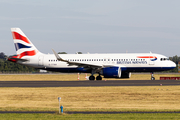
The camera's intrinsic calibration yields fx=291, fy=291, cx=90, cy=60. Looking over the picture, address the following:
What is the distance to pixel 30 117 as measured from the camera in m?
15.4

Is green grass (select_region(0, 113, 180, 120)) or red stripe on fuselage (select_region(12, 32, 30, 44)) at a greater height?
red stripe on fuselage (select_region(12, 32, 30, 44))

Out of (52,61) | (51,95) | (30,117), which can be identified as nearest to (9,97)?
(51,95)

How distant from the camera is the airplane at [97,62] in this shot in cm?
4772

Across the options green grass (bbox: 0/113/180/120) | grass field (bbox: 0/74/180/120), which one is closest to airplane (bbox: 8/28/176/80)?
grass field (bbox: 0/74/180/120)

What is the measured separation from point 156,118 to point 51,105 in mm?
8702

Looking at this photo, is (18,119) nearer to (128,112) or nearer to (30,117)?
(30,117)

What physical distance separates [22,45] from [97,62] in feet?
46.9

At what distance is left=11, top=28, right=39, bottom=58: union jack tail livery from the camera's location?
52.8 metres

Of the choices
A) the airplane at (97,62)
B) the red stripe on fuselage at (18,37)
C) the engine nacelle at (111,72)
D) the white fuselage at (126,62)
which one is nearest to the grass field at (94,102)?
the engine nacelle at (111,72)

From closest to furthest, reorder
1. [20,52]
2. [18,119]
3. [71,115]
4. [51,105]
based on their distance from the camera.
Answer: [18,119] → [71,115] → [51,105] → [20,52]

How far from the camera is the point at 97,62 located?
49438 mm

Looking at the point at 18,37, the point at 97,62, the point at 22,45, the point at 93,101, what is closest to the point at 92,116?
the point at 93,101

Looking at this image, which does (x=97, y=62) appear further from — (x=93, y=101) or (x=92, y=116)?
(x=92, y=116)

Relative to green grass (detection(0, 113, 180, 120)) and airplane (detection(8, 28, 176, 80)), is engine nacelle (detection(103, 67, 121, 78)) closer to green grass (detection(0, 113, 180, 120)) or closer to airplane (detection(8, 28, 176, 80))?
airplane (detection(8, 28, 176, 80))
